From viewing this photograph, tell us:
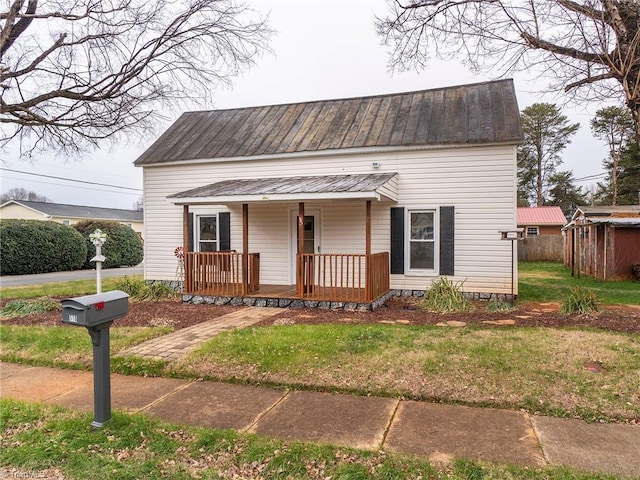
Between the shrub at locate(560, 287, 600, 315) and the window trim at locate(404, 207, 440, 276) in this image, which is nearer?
the shrub at locate(560, 287, 600, 315)

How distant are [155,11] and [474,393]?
10.2 meters

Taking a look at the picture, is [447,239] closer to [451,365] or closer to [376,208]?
[376,208]

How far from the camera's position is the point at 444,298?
8.58 meters

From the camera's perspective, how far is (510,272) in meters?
9.12

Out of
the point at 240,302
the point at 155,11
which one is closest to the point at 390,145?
the point at 240,302

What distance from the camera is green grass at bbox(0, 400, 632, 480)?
2666mm

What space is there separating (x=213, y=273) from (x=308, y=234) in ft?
8.58

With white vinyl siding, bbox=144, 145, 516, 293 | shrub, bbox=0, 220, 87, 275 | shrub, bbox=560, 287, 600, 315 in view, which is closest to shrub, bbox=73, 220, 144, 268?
shrub, bbox=0, 220, 87, 275

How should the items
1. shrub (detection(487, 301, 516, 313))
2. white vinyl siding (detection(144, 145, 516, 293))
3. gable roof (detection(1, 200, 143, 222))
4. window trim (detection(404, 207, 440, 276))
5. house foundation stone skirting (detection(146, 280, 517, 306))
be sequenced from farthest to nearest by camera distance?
gable roof (detection(1, 200, 143, 222)) → window trim (detection(404, 207, 440, 276)) → white vinyl siding (detection(144, 145, 516, 293)) → house foundation stone skirting (detection(146, 280, 517, 306)) → shrub (detection(487, 301, 516, 313))

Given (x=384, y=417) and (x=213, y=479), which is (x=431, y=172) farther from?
(x=213, y=479)

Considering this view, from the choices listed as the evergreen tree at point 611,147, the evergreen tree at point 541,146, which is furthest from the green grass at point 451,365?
the evergreen tree at point 541,146

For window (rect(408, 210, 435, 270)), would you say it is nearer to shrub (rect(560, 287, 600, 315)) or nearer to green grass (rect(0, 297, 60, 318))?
shrub (rect(560, 287, 600, 315))

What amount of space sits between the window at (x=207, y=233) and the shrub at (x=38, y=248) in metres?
12.2

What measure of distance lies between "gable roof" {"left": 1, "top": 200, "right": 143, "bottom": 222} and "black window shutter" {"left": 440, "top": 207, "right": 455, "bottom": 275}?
3220 cm
